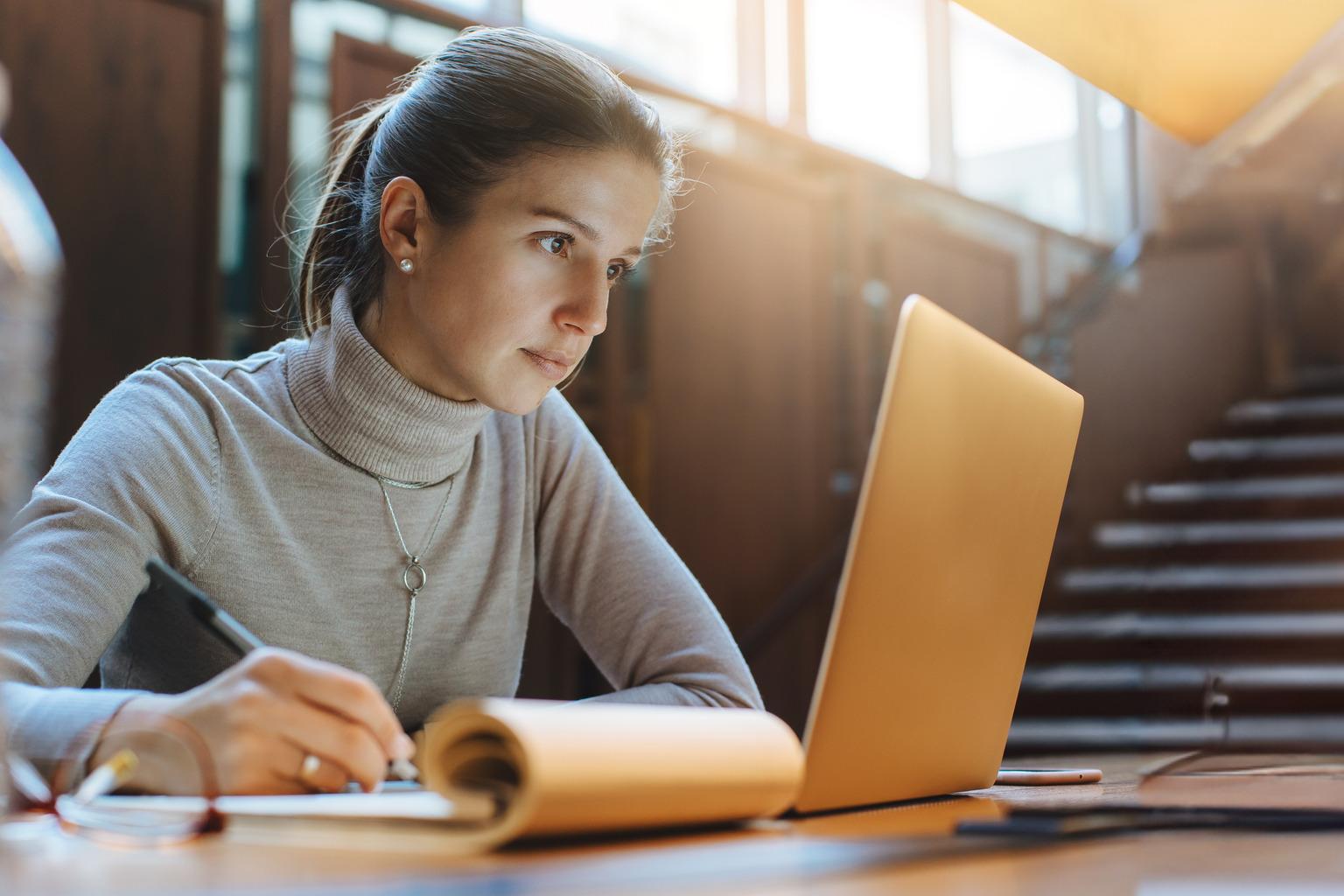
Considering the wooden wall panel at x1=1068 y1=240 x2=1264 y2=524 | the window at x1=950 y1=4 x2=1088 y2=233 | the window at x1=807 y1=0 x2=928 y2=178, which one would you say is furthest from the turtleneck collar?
the window at x1=950 y1=4 x2=1088 y2=233

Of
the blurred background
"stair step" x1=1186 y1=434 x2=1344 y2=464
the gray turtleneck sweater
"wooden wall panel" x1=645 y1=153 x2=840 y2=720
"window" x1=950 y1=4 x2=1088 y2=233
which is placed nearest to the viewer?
the gray turtleneck sweater

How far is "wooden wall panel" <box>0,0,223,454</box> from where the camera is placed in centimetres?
259

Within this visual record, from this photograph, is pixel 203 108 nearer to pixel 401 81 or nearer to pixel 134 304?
pixel 134 304

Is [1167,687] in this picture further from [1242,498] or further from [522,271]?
[522,271]

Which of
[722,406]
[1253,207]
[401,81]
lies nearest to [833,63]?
[722,406]

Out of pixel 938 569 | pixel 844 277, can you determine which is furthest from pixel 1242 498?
pixel 938 569

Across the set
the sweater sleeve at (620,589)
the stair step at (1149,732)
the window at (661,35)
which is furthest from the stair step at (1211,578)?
the sweater sleeve at (620,589)

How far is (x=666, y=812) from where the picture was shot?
628 millimetres

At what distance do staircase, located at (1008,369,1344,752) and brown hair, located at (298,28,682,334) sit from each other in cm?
268

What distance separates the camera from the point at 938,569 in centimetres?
79

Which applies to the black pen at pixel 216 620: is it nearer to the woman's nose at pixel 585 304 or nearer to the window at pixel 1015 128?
the woman's nose at pixel 585 304

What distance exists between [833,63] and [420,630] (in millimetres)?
4269

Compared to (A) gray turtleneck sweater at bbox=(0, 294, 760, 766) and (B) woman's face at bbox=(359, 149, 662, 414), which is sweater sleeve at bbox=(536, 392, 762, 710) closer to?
(A) gray turtleneck sweater at bbox=(0, 294, 760, 766)

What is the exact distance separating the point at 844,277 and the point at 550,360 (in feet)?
10.7
